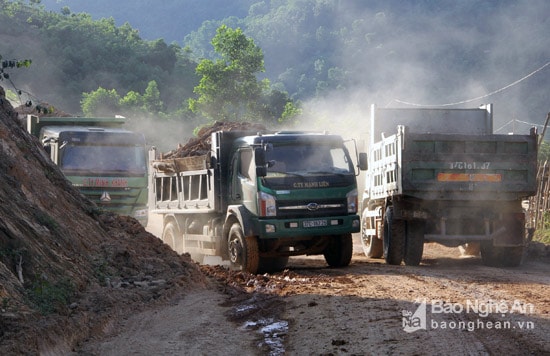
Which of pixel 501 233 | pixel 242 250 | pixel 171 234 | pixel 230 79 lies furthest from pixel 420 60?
pixel 242 250

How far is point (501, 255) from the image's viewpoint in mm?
15953

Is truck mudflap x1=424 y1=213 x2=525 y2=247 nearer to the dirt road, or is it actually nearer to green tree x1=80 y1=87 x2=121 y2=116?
the dirt road

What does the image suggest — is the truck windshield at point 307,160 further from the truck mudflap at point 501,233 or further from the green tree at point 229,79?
the green tree at point 229,79

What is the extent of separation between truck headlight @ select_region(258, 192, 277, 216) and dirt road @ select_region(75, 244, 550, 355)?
4.06 ft

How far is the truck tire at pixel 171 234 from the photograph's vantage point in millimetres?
19391

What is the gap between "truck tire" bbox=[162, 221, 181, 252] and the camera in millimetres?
19391

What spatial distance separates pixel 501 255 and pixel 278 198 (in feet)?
15.4

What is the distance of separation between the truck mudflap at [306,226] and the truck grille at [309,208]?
10 centimetres

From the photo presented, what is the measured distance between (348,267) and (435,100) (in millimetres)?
121437

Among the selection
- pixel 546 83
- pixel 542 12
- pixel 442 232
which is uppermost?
pixel 542 12

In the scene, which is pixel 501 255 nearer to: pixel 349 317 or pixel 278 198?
pixel 278 198

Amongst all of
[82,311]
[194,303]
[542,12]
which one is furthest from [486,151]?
[542,12]

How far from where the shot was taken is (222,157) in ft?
54.3

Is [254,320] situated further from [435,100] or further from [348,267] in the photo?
[435,100]
